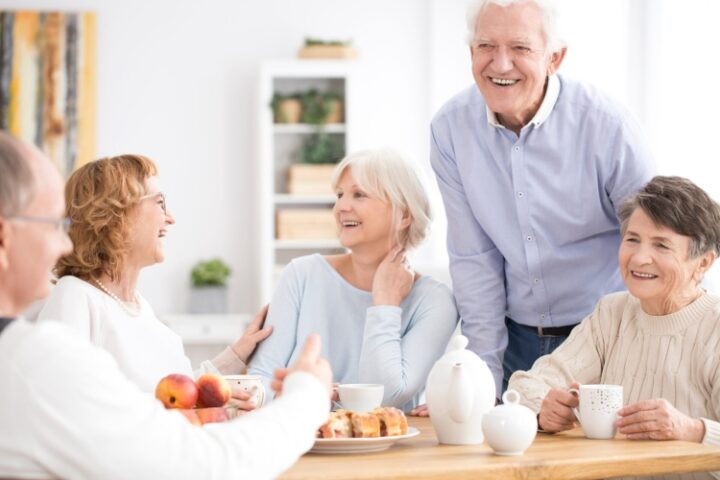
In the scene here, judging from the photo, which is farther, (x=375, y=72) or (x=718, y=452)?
(x=375, y=72)

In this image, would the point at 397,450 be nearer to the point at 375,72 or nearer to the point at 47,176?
the point at 47,176

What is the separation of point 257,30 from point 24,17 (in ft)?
4.65

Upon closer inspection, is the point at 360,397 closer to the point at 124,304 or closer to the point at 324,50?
the point at 124,304

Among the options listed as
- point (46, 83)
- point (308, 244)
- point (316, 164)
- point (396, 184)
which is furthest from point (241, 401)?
point (46, 83)

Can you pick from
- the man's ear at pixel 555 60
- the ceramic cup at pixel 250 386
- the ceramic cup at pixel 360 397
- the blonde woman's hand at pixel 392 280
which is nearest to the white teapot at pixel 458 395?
the ceramic cup at pixel 360 397

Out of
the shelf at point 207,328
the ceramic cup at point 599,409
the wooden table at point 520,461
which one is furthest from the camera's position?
the shelf at point 207,328

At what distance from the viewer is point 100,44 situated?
646 centimetres

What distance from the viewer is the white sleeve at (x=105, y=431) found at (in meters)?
1.21

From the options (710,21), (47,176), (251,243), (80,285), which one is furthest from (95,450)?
(251,243)

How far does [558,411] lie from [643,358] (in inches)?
11.7

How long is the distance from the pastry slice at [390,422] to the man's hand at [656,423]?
0.42m

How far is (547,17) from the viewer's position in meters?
2.54

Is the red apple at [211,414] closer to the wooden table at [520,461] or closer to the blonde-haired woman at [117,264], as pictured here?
the wooden table at [520,461]

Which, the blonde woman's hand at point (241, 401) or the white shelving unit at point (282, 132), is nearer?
the blonde woman's hand at point (241, 401)
